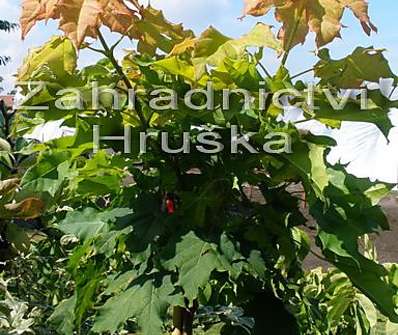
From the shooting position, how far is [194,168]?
3.46 feet

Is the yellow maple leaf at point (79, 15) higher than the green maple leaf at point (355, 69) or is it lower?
higher

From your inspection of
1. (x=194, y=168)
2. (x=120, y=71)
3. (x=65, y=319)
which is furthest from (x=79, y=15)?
(x=65, y=319)

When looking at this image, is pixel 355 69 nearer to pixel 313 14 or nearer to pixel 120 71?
pixel 313 14

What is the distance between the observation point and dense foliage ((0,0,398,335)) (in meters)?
0.96

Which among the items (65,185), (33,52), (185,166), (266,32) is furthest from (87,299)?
(266,32)

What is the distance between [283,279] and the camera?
1139 mm

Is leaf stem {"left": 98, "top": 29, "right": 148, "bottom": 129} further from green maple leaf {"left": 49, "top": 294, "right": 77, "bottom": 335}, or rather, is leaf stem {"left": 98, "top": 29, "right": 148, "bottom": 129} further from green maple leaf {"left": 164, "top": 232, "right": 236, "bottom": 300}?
green maple leaf {"left": 49, "top": 294, "right": 77, "bottom": 335}

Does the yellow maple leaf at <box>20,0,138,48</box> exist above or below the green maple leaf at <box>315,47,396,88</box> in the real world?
above

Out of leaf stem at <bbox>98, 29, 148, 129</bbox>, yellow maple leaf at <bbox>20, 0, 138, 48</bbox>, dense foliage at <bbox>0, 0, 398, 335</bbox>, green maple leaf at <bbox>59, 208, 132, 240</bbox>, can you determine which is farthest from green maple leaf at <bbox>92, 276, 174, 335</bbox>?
yellow maple leaf at <bbox>20, 0, 138, 48</bbox>

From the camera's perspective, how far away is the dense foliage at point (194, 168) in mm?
959

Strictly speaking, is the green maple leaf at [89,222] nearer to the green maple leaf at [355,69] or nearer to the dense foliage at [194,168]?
the dense foliage at [194,168]

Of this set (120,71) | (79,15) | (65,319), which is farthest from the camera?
(65,319)

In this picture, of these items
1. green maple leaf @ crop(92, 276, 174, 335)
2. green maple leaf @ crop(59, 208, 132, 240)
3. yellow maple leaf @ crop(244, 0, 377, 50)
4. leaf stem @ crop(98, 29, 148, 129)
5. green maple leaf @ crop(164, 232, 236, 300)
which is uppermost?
yellow maple leaf @ crop(244, 0, 377, 50)

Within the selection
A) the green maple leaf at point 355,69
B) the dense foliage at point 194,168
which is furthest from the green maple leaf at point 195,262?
the green maple leaf at point 355,69
